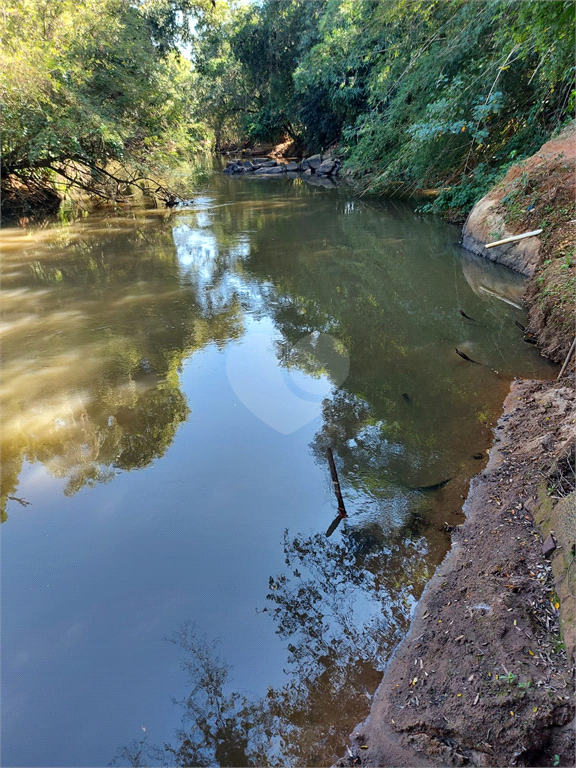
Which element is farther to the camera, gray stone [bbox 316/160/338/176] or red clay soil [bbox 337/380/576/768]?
gray stone [bbox 316/160/338/176]

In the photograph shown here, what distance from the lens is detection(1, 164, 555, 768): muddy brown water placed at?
230 centimetres

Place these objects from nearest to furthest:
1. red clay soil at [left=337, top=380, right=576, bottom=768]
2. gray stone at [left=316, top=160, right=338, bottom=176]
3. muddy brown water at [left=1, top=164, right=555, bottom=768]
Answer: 1. red clay soil at [left=337, top=380, right=576, bottom=768]
2. muddy brown water at [left=1, top=164, right=555, bottom=768]
3. gray stone at [left=316, top=160, right=338, bottom=176]

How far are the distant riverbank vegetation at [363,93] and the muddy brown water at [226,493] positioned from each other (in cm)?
323

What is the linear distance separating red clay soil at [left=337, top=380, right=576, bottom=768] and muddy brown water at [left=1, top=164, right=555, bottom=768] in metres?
0.15

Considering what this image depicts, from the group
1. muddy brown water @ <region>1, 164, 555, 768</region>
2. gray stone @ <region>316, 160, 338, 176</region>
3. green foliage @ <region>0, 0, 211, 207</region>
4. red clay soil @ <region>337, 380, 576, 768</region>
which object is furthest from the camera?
gray stone @ <region>316, 160, 338, 176</region>

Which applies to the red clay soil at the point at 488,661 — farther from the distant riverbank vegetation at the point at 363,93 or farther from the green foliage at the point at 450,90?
the green foliage at the point at 450,90

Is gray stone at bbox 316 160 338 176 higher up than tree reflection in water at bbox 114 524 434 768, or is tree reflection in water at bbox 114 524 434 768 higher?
gray stone at bbox 316 160 338 176

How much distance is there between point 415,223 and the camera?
470 inches

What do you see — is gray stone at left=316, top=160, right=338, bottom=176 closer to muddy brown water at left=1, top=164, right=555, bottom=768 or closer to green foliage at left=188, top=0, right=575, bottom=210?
green foliage at left=188, top=0, right=575, bottom=210

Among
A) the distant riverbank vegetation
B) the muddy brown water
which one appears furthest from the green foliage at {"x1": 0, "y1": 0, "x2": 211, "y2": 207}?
the muddy brown water

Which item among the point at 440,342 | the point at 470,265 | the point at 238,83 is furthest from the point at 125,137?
the point at 238,83

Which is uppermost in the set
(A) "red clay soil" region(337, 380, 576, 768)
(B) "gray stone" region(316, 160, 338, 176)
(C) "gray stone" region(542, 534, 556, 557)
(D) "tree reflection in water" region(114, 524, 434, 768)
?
(B) "gray stone" region(316, 160, 338, 176)

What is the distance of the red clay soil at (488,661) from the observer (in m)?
1.86

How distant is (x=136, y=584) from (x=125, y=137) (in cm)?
1387
